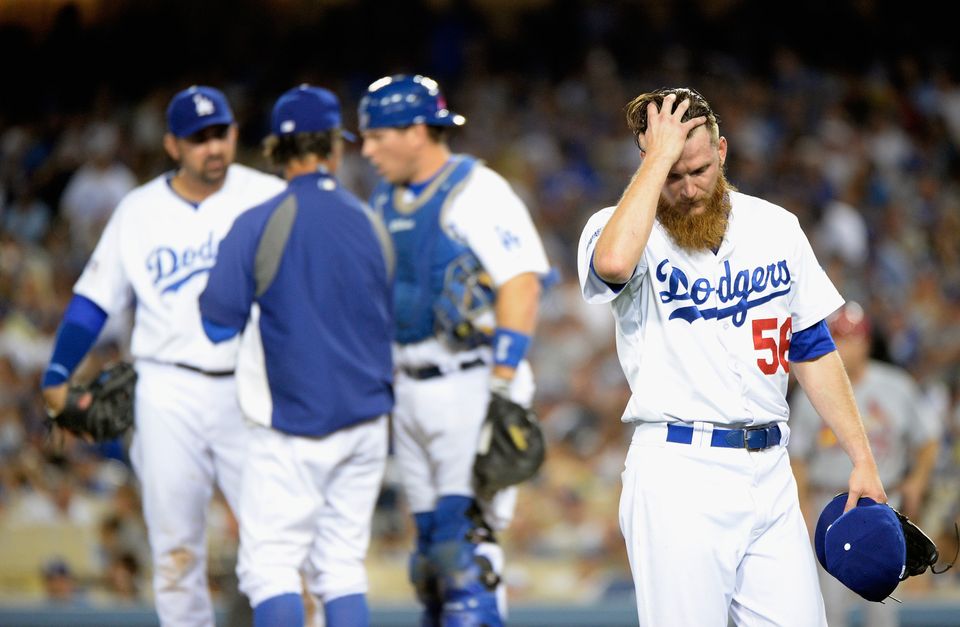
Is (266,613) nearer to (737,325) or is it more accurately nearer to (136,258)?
(136,258)

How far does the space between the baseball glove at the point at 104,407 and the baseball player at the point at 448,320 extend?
3.71 feet

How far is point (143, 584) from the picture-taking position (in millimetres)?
7688

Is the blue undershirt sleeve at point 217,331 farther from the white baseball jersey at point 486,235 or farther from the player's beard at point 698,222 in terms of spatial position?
the player's beard at point 698,222

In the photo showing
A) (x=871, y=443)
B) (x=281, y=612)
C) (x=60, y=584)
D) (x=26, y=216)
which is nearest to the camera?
(x=281, y=612)

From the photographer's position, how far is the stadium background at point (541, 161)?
26.0ft

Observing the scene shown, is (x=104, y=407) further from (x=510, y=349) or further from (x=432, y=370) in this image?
(x=510, y=349)

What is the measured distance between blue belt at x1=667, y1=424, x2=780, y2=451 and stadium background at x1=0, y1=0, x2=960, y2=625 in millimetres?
3147

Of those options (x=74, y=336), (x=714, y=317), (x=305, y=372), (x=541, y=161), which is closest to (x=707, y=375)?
(x=714, y=317)

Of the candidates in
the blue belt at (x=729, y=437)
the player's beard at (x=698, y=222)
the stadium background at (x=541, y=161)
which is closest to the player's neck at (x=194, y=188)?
the stadium background at (x=541, y=161)

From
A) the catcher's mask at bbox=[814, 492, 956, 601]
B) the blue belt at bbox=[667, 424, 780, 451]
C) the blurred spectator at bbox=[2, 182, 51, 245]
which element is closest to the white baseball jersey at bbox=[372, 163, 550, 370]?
the blue belt at bbox=[667, 424, 780, 451]

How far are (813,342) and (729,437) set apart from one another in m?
0.43

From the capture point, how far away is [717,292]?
133 inches

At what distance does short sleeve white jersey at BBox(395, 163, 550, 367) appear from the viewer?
4922 millimetres

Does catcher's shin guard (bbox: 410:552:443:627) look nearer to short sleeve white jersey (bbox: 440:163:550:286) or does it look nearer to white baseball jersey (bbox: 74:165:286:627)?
white baseball jersey (bbox: 74:165:286:627)
